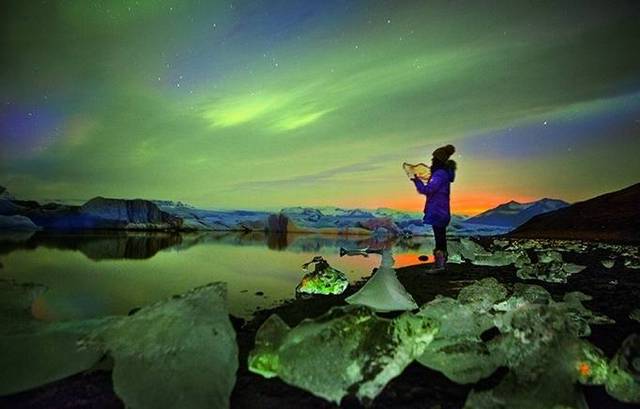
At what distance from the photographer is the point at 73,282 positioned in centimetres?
684

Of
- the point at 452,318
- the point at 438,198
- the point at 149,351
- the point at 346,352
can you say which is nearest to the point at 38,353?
the point at 149,351

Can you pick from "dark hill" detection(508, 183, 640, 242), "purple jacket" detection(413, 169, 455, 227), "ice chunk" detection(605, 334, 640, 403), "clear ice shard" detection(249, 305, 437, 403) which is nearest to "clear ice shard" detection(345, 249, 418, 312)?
"clear ice shard" detection(249, 305, 437, 403)

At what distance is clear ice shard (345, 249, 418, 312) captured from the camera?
403cm

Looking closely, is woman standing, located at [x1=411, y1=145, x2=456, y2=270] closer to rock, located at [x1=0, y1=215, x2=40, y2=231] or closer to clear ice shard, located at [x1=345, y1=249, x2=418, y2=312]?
clear ice shard, located at [x1=345, y1=249, x2=418, y2=312]

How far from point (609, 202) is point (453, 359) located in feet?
195

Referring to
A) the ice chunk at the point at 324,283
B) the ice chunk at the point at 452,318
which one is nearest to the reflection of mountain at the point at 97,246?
the ice chunk at the point at 324,283

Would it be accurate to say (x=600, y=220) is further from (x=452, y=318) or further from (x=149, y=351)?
(x=149, y=351)

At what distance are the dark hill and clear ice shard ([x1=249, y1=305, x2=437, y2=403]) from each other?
3729 cm

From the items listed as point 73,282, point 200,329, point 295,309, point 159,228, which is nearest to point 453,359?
point 200,329

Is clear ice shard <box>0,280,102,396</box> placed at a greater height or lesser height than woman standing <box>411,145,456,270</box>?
lesser

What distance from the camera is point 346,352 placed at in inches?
76.0

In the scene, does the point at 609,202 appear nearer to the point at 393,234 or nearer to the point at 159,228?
the point at 393,234

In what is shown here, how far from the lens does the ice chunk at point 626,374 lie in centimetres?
192

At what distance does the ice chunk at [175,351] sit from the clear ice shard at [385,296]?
2.17m
